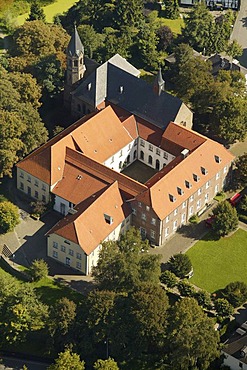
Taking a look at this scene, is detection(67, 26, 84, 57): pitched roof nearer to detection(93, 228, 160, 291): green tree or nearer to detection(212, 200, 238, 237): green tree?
detection(212, 200, 238, 237): green tree

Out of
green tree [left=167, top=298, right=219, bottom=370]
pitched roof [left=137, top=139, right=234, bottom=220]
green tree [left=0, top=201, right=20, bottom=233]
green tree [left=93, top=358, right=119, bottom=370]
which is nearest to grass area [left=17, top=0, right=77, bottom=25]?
pitched roof [left=137, top=139, right=234, bottom=220]

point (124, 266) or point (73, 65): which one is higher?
point (73, 65)

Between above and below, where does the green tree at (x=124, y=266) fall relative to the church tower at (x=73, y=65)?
below

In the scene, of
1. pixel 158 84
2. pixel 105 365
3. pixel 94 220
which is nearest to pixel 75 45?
pixel 158 84

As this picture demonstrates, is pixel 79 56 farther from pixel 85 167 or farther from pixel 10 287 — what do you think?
pixel 10 287

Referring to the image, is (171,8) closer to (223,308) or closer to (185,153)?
(185,153)

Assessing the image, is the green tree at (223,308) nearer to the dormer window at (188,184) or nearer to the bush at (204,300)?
the bush at (204,300)

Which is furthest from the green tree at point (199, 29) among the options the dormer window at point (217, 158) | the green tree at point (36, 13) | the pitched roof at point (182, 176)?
the dormer window at point (217, 158)
